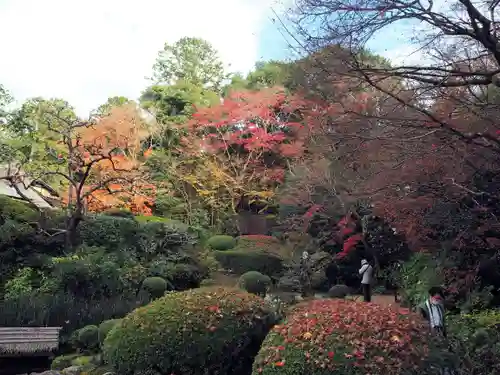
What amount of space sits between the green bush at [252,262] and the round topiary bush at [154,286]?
371 centimetres

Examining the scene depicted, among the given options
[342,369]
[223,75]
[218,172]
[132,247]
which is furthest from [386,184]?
[223,75]

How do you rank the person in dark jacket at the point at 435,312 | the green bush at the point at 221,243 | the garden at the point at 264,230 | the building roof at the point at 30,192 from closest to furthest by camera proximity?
the garden at the point at 264,230 < the person in dark jacket at the point at 435,312 < the building roof at the point at 30,192 < the green bush at the point at 221,243

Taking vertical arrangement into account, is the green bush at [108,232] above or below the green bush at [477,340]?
above

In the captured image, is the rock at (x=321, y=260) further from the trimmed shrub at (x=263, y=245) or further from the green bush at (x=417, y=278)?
the green bush at (x=417, y=278)

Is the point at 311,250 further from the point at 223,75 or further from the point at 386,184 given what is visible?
the point at 223,75

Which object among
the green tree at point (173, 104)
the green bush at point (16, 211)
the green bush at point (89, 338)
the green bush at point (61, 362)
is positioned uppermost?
the green tree at point (173, 104)

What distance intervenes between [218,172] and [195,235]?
4250mm

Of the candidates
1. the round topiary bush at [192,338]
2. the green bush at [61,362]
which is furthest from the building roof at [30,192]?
the round topiary bush at [192,338]

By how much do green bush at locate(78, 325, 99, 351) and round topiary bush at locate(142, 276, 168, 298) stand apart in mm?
3632

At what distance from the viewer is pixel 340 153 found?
8.02 meters

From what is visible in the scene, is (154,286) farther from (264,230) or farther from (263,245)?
(264,230)

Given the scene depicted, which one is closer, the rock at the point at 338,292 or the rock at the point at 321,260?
the rock at the point at 338,292

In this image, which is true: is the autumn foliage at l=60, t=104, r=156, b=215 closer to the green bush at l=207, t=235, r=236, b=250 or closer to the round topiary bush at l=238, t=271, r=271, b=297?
the green bush at l=207, t=235, r=236, b=250

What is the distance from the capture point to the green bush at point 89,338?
9094 millimetres
